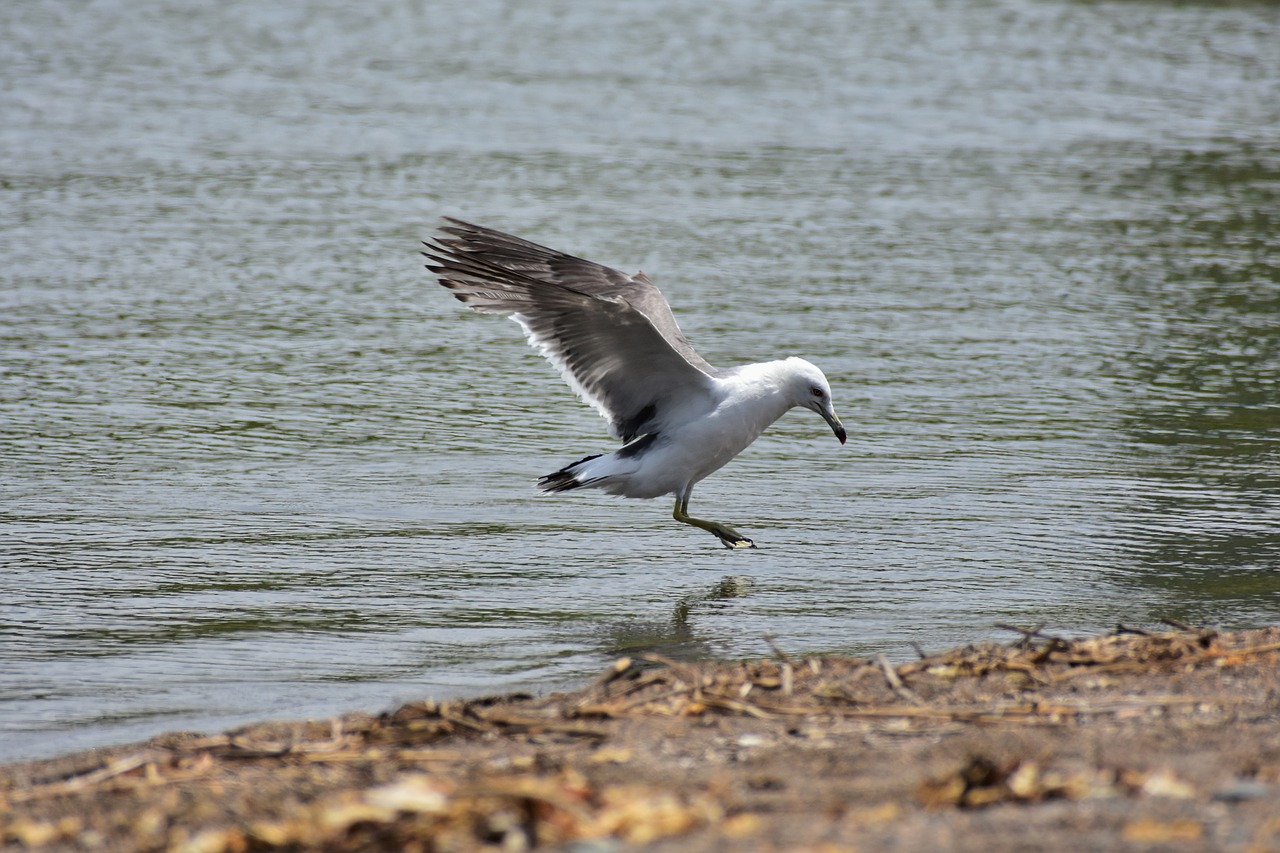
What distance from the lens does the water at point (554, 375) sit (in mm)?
6473

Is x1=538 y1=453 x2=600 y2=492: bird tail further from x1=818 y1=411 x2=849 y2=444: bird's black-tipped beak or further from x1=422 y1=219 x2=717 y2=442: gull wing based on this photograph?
x1=818 y1=411 x2=849 y2=444: bird's black-tipped beak

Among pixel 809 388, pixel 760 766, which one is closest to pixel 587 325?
pixel 809 388

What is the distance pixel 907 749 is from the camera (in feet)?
15.2

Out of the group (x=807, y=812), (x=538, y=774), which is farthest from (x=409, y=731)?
(x=807, y=812)

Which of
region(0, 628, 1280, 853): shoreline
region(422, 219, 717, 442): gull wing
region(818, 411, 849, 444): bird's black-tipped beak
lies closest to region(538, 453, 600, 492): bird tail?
region(422, 219, 717, 442): gull wing

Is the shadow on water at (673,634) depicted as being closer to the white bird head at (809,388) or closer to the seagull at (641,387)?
the seagull at (641,387)

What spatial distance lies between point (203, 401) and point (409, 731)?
16.3ft

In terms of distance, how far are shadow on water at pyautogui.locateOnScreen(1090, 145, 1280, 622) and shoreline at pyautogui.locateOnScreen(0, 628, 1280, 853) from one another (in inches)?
54.1

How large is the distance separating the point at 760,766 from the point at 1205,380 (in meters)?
6.56

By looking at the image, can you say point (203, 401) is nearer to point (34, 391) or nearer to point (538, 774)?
point (34, 391)

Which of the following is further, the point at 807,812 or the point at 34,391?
the point at 34,391

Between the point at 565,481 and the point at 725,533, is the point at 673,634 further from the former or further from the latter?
the point at 565,481

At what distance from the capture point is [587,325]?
7430 mm

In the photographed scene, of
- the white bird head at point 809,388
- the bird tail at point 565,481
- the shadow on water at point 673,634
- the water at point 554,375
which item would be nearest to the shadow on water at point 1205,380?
the water at point 554,375
